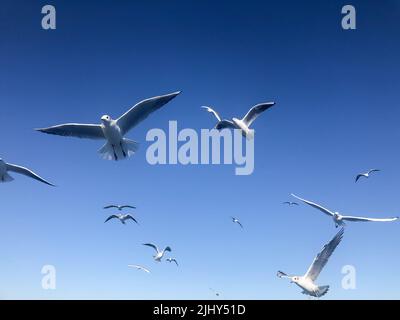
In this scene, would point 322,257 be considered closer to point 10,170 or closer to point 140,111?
point 140,111

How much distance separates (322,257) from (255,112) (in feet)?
9.28

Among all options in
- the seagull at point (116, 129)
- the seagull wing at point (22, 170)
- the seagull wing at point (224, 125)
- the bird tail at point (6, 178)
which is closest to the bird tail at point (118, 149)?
the seagull at point (116, 129)

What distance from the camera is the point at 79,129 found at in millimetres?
8359

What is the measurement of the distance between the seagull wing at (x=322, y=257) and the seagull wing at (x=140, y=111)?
322 cm

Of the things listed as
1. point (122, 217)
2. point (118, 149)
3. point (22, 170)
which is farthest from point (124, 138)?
point (122, 217)

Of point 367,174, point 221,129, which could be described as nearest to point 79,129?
point 221,129

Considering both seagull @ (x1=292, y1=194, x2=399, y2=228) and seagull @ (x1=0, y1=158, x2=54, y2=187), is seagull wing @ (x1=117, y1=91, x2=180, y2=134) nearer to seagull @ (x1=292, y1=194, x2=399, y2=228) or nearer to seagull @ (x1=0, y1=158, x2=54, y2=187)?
seagull @ (x1=0, y1=158, x2=54, y2=187)

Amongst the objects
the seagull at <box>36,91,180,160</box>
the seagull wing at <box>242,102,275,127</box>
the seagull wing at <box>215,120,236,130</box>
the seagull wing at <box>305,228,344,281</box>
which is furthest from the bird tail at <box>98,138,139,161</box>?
the seagull wing at <box>305,228,344,281</box>

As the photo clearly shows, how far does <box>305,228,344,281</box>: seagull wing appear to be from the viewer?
8352 millimetres

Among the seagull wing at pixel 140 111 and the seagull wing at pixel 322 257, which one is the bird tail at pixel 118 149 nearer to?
the seagull wing at pixel 140 111
